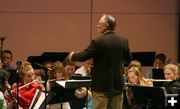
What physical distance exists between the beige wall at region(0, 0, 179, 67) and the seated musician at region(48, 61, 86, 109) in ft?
10.5

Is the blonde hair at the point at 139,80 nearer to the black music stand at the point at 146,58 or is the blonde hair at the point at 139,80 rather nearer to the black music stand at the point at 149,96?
the black music stand at the point at 149,96

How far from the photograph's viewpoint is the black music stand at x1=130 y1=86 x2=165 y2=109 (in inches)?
254

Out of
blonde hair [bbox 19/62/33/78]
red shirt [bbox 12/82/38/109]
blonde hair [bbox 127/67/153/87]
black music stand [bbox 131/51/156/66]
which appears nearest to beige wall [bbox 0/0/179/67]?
black music stand [bbox 131/51/156/66]

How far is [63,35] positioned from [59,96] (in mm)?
4836

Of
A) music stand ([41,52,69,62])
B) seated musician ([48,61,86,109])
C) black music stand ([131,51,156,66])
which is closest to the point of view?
seated musician ([48,61,86,109])

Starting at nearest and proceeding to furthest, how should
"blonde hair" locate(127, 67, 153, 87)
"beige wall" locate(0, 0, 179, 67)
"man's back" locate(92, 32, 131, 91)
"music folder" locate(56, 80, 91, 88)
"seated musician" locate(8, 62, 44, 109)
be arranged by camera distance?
1. "man's back" locate(92, 32, 131, 91)
2. "music folder" locate(56, 80, 91, 88)
3. "seated musician" locate(8, 62, 44, 109)
4. "blonde hair" locate(127, 67, 153, 87)
5. "beige wall" locate(0, 0, 179, 67)

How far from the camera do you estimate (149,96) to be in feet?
21.6

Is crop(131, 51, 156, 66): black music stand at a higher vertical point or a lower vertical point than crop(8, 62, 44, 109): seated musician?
higher

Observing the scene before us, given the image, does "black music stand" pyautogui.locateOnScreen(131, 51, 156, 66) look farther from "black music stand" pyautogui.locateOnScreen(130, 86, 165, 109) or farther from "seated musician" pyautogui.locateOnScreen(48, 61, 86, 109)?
"black music stand" pyautogui.locateOnScreen(130, 86, 165, 109)

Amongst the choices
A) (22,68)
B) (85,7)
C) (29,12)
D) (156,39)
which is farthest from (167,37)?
(22,68)

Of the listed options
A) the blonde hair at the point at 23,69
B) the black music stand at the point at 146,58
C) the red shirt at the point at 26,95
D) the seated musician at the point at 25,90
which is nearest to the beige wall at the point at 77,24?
the black music stand at the point at 146,58

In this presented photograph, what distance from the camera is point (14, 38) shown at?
11.2 metres

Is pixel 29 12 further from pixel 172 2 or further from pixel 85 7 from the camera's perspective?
pixel 172 2

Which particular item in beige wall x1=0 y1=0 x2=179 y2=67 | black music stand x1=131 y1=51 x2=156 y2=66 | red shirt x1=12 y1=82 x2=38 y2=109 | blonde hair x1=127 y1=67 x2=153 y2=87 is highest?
beige wall x1=0 y1=0 x2=179 y2=67
